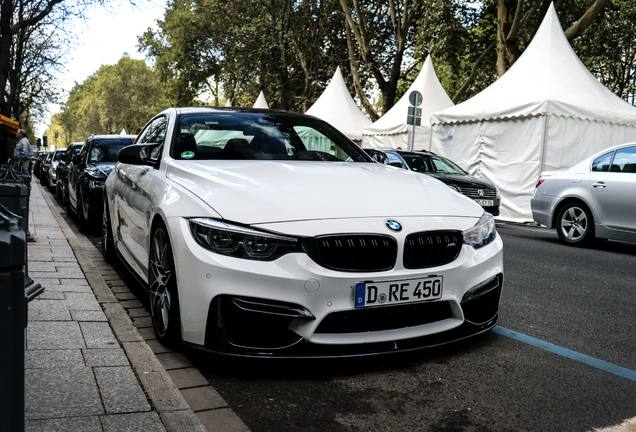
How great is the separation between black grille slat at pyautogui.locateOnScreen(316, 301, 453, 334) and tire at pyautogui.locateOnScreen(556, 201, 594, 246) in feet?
21.8

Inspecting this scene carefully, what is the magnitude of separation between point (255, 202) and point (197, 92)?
152 ft

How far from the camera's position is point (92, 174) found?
9.18 m

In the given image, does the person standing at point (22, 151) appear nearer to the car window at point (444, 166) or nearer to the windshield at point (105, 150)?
the windshield at point (105, 150)

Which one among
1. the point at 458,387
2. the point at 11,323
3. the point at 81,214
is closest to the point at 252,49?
the point at 81,214

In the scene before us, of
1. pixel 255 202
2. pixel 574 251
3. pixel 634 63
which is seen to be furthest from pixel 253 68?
pixel 255 202

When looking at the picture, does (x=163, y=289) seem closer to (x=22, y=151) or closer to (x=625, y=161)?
(x=625, y=161)

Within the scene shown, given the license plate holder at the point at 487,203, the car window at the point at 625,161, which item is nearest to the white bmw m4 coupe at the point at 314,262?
the car window at the point at 625,161

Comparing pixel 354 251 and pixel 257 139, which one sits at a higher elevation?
pixel 257 139

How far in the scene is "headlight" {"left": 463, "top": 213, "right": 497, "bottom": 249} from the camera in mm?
3668

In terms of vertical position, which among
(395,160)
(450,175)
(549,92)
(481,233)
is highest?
(549,92)

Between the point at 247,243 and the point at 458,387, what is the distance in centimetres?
132

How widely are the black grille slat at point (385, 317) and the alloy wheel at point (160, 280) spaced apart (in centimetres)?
102

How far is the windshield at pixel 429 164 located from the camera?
535 inches

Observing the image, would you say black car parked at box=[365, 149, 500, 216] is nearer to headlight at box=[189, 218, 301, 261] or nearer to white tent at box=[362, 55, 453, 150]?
white tent at box=[362, 55, 453, 150]
